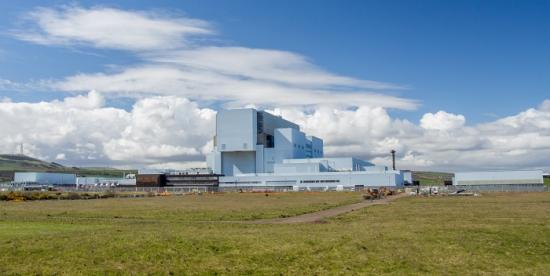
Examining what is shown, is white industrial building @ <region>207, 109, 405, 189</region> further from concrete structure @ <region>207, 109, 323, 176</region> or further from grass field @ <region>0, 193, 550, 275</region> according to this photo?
grass field @ <region>0, 193, 550, 275</region>

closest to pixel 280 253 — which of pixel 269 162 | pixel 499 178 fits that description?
pixel 269 162

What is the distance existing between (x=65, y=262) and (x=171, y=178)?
6390 inches

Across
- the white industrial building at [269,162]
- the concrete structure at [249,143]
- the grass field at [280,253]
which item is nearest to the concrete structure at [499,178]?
the white industrial building at [269,162]

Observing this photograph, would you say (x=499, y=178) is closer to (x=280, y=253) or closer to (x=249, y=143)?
(x=249, y=143)

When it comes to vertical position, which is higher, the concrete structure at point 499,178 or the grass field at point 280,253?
the concrete structure at point 499,178

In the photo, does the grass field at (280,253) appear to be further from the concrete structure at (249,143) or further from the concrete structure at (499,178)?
the concrete structure at (249,143)

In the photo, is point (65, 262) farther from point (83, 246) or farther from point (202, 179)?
point (202, 179)

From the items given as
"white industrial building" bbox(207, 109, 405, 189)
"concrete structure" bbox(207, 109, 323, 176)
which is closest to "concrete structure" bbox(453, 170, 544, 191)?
"white industrial building" bbox(207, 109, 405, 189)

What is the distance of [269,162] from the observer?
169 m

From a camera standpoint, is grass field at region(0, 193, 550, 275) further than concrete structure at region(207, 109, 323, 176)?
No

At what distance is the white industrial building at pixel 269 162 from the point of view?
156 meters

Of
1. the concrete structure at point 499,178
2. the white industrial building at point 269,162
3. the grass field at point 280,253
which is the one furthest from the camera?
the white industrial building at point 269,162

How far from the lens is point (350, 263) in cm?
1791

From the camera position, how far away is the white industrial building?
513 feet
